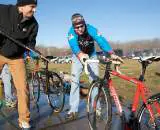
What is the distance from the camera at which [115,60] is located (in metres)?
7.59

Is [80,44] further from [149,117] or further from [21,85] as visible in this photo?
[149,117]

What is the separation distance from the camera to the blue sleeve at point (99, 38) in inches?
336

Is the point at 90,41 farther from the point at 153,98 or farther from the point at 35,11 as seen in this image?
the point at 153,98

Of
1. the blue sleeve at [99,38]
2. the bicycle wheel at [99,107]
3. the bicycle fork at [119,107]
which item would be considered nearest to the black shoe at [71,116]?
the bicycle wheel at [99,107]

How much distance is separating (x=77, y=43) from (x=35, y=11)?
1.68m

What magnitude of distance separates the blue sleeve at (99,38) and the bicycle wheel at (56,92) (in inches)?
67.6

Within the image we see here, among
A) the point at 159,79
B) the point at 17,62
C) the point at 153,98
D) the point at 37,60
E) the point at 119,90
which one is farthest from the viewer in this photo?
the point at 159,79

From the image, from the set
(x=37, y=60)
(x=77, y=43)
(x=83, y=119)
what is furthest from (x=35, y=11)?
(x=37, y=60)

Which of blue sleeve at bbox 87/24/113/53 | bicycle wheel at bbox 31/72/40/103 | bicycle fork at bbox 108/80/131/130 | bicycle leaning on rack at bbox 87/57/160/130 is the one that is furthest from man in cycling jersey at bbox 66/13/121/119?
bicycle wheel at bbox 31/72/40/103

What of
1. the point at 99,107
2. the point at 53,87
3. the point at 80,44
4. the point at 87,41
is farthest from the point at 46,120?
the point at 87,41

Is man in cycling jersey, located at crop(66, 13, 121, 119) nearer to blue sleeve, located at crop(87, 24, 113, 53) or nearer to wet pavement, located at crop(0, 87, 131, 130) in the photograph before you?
blue sleeve, located at crop(87, 24, 113, 53)

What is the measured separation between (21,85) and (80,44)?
188cm

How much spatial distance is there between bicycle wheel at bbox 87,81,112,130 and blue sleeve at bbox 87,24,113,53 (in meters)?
0.96

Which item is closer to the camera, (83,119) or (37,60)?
(83,119)
